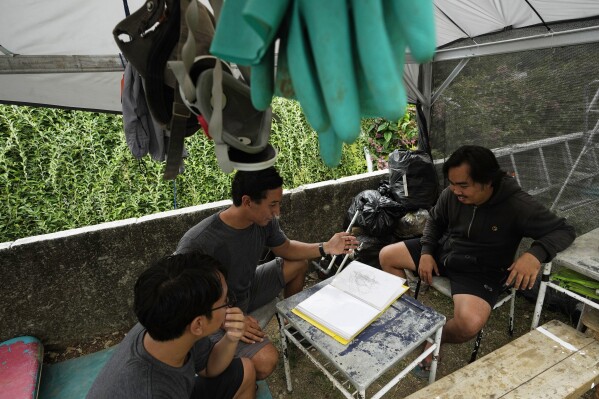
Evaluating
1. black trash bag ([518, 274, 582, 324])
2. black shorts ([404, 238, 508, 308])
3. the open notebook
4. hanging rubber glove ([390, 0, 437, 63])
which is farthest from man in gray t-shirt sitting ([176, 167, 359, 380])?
black trash bag ([518, 274, 582, 324])

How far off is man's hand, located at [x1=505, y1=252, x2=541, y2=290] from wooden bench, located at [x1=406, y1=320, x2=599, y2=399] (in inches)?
12.6

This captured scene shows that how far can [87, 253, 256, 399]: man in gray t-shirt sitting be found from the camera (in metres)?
1.25

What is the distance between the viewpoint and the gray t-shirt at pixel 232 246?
2.08m

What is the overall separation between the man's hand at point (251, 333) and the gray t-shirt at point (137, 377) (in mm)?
584

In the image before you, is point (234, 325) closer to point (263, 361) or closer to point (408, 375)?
point (263, 361)

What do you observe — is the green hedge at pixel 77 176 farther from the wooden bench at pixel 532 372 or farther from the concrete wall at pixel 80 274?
the wooden bench at pixel 532 372

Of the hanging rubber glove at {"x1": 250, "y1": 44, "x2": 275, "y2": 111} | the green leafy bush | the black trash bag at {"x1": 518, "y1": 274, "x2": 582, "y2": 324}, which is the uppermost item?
the hanging rubber glove at {"x1": 250, "y1": 44, "x2": 275, "y2": 111}

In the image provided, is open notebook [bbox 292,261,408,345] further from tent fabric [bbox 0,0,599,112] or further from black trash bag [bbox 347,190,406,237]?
tent fabric [bbox 0,0,599,112]

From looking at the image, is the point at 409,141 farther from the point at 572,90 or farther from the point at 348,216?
the point at 572,90

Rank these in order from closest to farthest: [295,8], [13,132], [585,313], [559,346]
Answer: [295,8] < [559,346] < [585,313] < [13,132]

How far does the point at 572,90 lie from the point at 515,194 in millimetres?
1000

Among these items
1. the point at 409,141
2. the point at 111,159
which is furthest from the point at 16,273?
the point at 409,141

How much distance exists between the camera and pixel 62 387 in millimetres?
2547

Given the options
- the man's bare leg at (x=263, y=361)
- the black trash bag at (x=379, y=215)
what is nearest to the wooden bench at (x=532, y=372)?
the man's bare leg at (x=263, y=361)
